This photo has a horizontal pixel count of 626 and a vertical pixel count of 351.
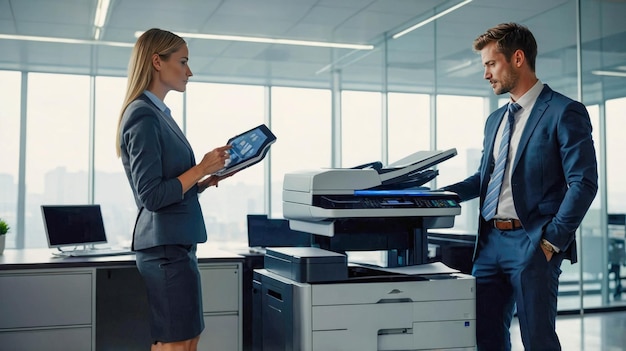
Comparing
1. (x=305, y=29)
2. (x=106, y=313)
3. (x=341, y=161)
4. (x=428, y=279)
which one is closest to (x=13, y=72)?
(x=305, y=29)

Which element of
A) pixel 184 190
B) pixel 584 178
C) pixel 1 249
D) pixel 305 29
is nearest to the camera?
pixel 184 190

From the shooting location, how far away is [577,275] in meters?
4.81

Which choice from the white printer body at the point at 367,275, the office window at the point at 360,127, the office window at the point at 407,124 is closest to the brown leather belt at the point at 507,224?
the white printer body at the point at 367,275

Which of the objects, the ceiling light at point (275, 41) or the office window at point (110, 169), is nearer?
the ceiling light at point (275, 41)

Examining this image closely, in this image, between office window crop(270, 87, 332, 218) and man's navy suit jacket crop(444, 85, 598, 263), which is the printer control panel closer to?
man's navy suit jacket crop(444, 85, 598, 263)

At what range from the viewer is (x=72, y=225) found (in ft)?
10.8

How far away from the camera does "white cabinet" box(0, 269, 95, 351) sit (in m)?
2.78

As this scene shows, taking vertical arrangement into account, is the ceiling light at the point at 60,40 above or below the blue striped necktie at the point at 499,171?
above

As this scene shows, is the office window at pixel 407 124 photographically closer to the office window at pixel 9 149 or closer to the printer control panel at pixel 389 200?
the printer control panel at pixel 389 200

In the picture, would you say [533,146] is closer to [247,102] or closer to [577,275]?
[577,275]

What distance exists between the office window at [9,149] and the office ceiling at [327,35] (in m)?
0.30

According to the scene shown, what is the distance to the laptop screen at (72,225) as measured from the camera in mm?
3191

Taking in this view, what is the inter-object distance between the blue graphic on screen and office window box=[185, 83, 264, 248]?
5.54 m

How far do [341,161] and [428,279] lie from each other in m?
5.66
